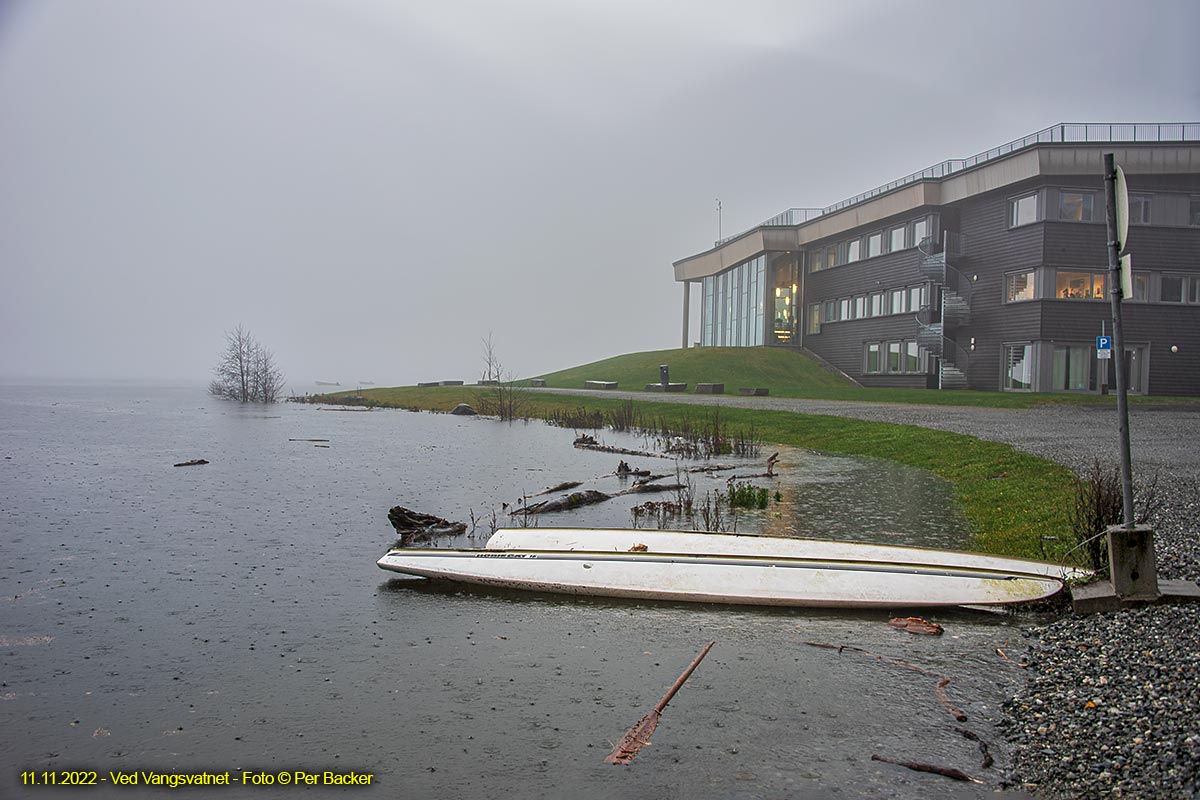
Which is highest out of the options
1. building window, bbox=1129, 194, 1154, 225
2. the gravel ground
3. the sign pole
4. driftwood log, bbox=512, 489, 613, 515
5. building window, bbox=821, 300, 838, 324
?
building window, bbox=1129, 194, 1154, 225

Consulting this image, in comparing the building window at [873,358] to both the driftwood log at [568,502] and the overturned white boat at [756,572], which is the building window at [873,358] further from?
the overturned white boat at [756,572]

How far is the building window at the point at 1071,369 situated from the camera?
40.3m

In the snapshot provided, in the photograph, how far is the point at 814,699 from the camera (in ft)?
18.9

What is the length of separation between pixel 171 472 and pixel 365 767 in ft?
52.6

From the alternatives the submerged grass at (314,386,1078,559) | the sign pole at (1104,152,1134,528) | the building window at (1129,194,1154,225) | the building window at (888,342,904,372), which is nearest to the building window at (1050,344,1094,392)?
the building window at (1129,194,1154,225)

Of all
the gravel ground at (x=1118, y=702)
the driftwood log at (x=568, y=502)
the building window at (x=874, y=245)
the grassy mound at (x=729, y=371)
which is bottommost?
the gravel ground at (x=1118, y=702)

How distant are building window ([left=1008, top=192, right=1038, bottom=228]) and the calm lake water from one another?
1352 inches

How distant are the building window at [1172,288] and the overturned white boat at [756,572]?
39450mm

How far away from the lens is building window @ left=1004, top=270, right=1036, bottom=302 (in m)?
41.4

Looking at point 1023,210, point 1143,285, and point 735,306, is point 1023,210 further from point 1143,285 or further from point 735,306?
point 735,306

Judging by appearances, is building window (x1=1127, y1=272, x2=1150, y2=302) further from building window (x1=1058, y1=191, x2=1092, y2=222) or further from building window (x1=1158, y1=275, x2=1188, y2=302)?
building window (x1=1058, y1=191, x2=1092, y2=222)

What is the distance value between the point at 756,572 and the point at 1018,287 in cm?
4009

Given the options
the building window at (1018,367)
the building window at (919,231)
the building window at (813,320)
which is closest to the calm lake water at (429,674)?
the building window at (1018,367)

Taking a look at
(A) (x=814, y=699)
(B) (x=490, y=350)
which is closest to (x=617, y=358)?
(B) (x=490, y=350)
